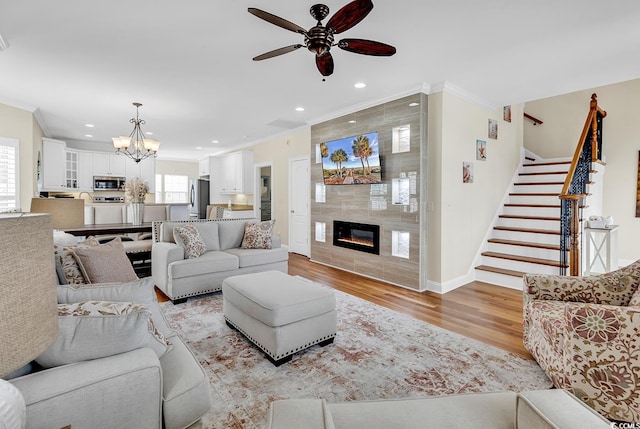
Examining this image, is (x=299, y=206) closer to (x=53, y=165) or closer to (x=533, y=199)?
(x=533, y=199)

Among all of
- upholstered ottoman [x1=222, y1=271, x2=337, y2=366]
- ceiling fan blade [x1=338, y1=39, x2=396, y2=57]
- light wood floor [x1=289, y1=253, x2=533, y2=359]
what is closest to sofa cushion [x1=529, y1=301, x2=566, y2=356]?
light wood floor [x1=289, y1=253, x2=533, y2=359]

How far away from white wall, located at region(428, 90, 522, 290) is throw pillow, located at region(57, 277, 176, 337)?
3.41 meters

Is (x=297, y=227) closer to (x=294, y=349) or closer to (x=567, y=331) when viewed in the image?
(x=294, y=349)

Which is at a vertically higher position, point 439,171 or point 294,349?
point 439,171

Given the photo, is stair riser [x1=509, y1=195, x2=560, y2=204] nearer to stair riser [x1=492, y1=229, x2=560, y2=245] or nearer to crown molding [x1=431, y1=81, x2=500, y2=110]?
stair riser [x1=492, y1=229, x2=560, y2=245]

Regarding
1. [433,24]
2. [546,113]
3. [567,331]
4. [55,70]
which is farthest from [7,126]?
[546,113]

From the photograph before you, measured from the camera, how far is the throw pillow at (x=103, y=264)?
6.18 feet

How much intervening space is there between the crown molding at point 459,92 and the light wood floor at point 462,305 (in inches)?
100

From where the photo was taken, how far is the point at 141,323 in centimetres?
124

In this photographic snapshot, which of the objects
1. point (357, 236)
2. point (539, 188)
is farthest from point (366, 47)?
point (539, 188)

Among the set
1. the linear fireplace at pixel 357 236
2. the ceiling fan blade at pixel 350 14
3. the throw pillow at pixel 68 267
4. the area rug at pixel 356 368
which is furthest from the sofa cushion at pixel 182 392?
the linear fireplace at pixel 357 236

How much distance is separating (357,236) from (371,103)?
2014mm

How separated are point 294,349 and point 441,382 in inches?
40.6

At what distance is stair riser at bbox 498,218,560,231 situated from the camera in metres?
4.55
